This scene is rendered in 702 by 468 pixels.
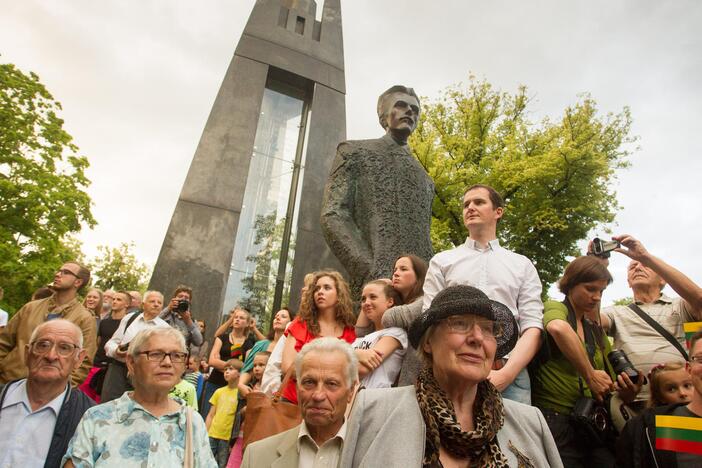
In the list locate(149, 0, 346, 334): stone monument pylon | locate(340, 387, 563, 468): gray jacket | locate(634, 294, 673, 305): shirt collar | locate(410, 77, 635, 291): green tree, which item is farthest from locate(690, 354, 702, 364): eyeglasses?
locate(410, 77, 635, 291): green tree

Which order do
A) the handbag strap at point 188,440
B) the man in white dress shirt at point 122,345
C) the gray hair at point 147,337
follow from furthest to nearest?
the man in white dress shirt at point 122,345 < the gray hair at point 147,337 < the handbag strap at point 188,440

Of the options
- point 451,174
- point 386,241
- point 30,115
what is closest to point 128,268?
point 30,115

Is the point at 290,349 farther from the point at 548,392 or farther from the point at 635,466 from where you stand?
the point at 635,466

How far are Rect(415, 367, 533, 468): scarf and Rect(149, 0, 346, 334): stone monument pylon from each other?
7.95 meters

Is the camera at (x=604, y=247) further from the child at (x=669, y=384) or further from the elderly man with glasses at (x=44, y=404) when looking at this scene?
the elderly man with glasses at (x=44, y=404)

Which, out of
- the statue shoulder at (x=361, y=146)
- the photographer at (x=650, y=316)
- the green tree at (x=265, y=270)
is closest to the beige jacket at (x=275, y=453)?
the photographer at (x=650, y=316)

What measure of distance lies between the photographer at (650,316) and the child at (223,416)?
3.92 meters

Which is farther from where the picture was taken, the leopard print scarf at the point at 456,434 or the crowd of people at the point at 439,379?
the crowd of people at the point at 439,379

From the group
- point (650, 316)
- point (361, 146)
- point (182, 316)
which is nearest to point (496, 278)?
point (650, 316)

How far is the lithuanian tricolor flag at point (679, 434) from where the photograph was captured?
208cm

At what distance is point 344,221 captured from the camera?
4777mm

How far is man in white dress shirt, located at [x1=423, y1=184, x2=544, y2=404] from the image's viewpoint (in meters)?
2.68

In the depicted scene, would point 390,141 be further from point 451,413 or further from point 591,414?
point 451,413

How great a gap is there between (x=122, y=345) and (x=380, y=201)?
9.33 feet
